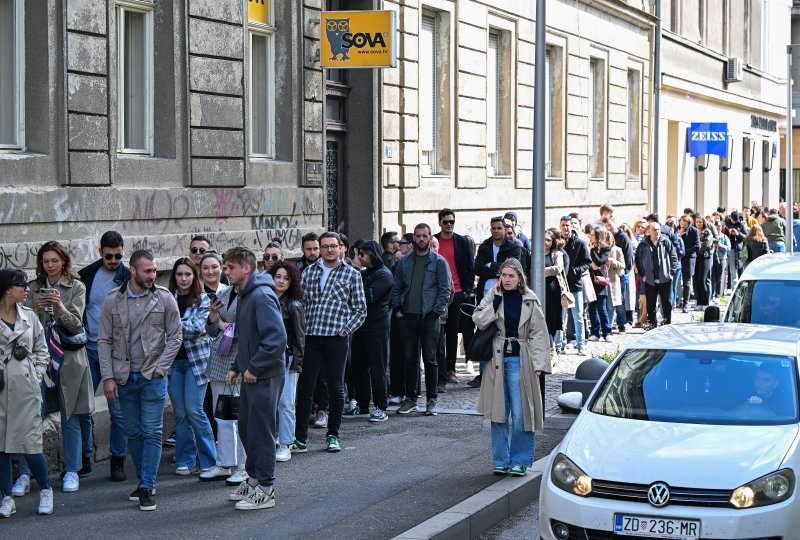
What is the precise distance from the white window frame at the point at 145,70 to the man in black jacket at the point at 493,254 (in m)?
4.12

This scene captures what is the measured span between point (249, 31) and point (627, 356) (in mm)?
8526

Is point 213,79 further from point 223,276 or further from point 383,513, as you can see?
point 383,513

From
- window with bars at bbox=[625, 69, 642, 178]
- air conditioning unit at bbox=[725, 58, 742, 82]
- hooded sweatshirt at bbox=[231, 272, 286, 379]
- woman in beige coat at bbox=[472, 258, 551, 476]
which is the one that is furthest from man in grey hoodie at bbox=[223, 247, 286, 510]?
air conditioning unit at bbox=[725, 58, 742, 82]

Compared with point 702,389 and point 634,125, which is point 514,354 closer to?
point 702,389

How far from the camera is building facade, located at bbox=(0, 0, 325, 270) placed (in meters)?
12.2

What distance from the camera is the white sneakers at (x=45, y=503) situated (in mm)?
9070

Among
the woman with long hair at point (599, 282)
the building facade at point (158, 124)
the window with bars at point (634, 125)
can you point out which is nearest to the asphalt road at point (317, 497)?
the building facade at point (158, 124)

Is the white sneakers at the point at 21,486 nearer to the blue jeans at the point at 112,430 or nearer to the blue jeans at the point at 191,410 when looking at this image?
the blue jeans at the point at 112,430

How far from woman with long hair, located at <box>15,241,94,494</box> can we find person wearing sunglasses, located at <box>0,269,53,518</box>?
697mm

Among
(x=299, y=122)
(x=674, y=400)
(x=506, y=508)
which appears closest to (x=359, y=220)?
(x=299, y=122)

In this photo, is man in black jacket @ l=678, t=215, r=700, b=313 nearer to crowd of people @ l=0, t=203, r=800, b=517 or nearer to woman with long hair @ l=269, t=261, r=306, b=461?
crowd of people @ l=0, t=203, r=800, b=517

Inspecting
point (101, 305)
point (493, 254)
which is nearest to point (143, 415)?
point (101, 305)

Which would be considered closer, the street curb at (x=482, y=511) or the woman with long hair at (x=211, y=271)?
the street curb at (x=482, y=511)

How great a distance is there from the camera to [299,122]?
16.7 meters
